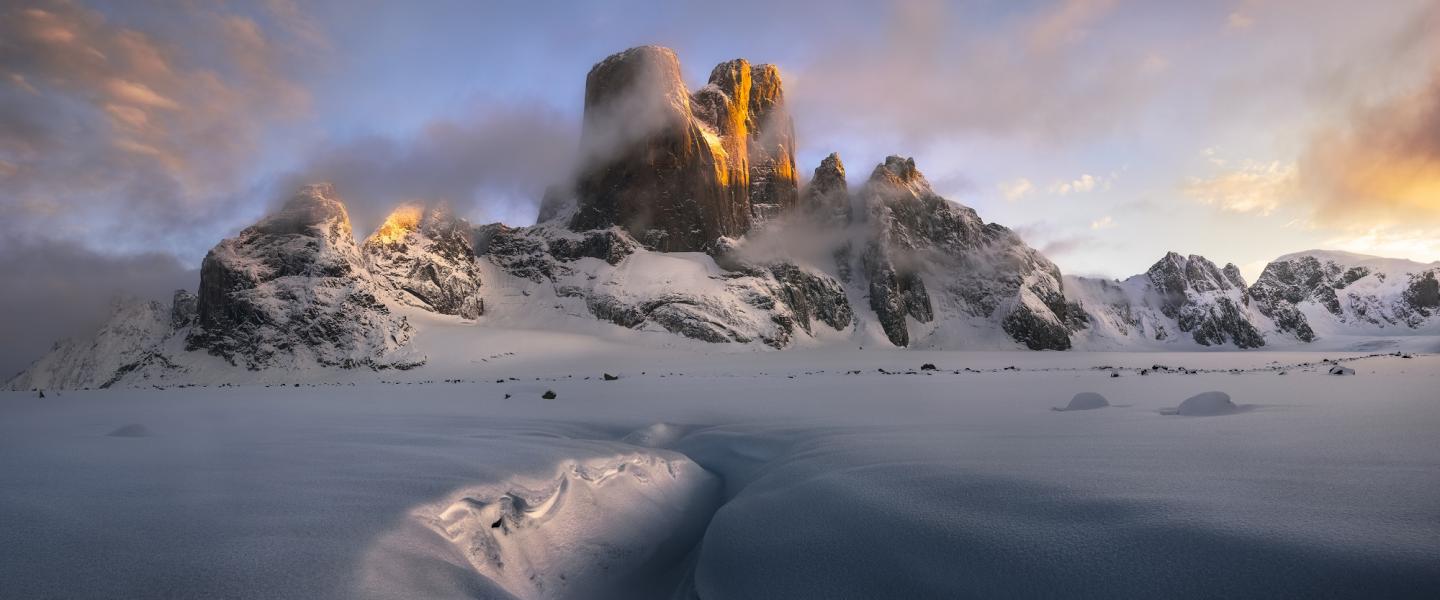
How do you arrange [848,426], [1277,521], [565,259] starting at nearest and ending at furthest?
[1277,521] → [848,426] → [565,259]

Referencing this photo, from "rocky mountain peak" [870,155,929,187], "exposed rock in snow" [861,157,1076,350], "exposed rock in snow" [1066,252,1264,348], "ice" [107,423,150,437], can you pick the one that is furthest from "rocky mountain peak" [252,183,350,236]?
"exposed rock in snow" [1066,252,1264,348]

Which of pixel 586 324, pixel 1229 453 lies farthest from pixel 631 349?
pixel 1229 453

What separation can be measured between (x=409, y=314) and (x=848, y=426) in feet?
235

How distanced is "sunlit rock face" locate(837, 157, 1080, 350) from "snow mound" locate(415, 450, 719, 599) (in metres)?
87.3

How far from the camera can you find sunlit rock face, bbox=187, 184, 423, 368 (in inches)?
2251

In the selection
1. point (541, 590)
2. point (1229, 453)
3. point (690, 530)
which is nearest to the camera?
point (541, 590)

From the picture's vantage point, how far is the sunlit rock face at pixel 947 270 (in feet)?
301

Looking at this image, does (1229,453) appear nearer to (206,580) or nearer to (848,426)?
(848,426)

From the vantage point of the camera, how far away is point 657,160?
86.1 metres

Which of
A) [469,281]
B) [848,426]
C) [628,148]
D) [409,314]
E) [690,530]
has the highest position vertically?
[628,148]

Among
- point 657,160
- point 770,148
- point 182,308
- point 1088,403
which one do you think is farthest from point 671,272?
point 1088,403

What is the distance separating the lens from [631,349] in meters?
65.4

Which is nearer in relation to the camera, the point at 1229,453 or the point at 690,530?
the point at 1229,453

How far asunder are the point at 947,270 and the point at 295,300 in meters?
93.6
